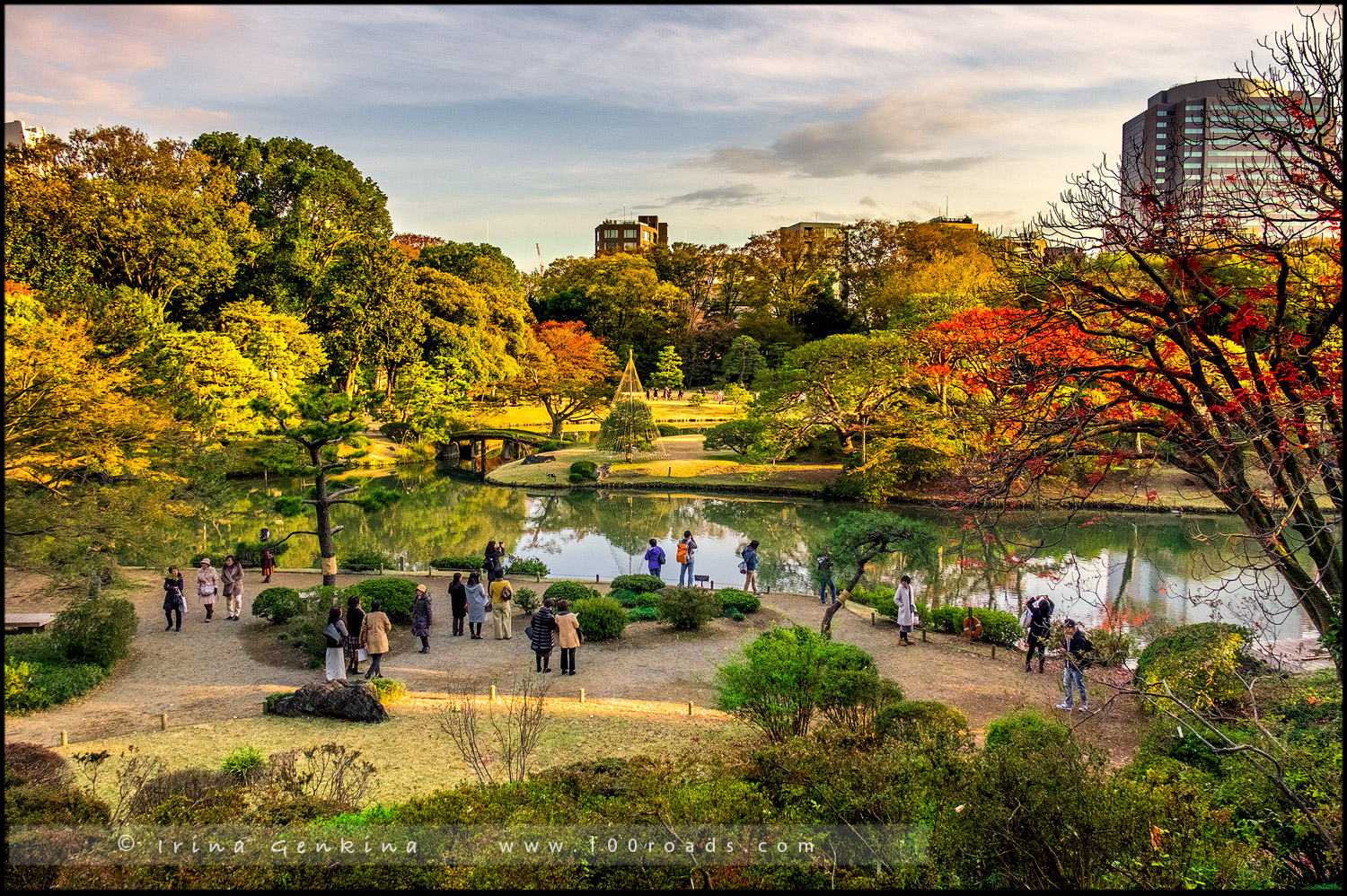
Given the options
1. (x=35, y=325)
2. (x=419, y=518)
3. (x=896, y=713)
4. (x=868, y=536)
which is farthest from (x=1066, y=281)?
(x=419, y=518)

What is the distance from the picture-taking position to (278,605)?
39.5ft

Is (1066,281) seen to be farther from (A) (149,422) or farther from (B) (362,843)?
(A) (149,422)

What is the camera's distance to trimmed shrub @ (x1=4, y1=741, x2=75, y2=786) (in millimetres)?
5781

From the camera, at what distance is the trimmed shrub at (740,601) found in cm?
1334

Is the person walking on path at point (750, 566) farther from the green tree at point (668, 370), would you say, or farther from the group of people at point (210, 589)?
the green tree at point (668, 370)

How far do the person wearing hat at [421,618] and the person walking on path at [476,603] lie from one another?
0.73 m

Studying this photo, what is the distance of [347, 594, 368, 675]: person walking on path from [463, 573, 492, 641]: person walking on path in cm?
170

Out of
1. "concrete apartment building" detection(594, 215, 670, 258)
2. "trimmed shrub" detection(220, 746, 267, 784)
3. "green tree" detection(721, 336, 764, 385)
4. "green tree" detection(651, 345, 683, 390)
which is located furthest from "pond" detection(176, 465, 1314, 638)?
"concrete apartment building" detection(594, 215, 670, 258)

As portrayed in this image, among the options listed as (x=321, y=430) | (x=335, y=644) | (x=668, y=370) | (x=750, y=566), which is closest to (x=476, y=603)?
(x=335, y=644)

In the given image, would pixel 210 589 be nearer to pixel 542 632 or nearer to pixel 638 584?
pixel 542 632

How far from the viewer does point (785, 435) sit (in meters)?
27.8

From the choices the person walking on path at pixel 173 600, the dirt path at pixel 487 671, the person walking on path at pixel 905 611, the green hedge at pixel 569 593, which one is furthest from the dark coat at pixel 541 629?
the person walking on path at pixel 173 600

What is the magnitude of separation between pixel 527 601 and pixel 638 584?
2.38 meters

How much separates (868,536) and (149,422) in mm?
11943
